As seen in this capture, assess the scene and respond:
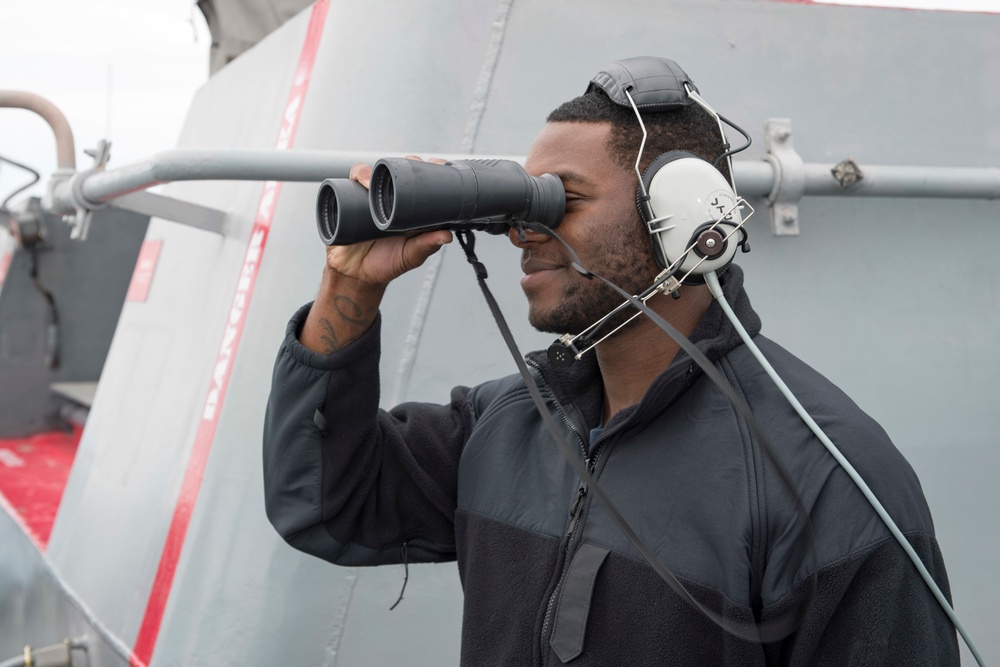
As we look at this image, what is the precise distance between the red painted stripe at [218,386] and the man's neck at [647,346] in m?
0.95

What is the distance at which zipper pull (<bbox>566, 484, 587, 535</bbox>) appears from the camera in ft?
3.91

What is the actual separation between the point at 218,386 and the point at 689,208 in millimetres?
1181

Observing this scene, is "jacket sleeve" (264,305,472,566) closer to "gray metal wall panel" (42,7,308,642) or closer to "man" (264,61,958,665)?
"man" (264,61,958,665)

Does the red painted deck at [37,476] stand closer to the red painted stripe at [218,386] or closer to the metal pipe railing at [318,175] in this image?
the red painted stripe at [218,386]

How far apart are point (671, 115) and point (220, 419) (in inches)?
43.6

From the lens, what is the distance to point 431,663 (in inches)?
71.2

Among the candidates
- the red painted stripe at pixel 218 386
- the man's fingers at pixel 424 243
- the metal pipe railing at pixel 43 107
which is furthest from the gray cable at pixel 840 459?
the metal pipe railing at pixel 43 107

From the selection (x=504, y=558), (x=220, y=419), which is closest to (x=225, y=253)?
(x=220, y=419)

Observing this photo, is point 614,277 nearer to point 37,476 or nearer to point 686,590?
point 686,590

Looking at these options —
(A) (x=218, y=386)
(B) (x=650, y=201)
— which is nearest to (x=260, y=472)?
(A) (x=218, y=386)

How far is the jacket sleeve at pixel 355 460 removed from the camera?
1.30 metres

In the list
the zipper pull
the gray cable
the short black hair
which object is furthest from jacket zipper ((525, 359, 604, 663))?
the short black hair

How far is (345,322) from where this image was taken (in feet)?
4.19

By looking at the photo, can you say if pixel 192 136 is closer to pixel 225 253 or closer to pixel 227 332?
pixel 225 253
